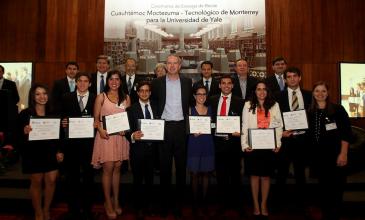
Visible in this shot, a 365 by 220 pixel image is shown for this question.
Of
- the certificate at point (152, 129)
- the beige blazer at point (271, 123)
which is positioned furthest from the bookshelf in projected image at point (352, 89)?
the certificate at point (152, 129)

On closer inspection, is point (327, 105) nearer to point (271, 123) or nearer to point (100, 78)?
point (271, 123)

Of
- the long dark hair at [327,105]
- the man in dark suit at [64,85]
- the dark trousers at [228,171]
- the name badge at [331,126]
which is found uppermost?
the man in dark suit at [64,85]

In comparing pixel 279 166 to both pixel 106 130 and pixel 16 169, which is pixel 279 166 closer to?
pixel 106 130

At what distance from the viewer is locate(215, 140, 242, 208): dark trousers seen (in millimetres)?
3639

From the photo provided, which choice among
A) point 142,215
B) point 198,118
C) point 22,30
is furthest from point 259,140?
point 22,30

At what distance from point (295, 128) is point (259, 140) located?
0.46 meters

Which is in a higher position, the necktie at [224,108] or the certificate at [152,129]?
the necktie at [224,108]

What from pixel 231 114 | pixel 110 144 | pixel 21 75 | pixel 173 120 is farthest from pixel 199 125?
pixel 21 75

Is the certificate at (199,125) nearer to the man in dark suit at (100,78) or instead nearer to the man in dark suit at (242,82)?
the man in dark suit at (242,82)

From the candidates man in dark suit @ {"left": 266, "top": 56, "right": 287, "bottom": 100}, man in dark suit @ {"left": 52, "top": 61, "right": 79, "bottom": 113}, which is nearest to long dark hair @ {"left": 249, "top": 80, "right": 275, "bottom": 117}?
man in dark suit @ {"left": 266, "top": 56, "right": 287, "bottom": 100}

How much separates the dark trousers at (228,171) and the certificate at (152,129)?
2.35ft

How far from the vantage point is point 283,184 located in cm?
383

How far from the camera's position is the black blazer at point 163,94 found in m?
3.65

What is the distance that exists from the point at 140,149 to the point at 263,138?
139cm
